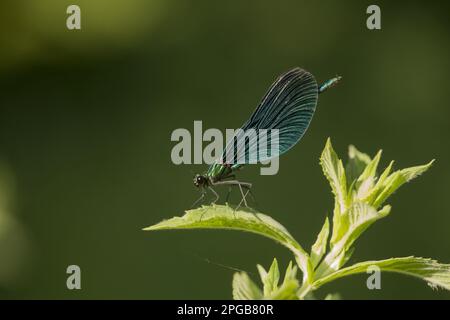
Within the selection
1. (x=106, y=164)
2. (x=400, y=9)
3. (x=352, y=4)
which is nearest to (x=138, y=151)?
(x=106, y=164)

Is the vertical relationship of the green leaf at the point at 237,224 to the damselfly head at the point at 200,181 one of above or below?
below

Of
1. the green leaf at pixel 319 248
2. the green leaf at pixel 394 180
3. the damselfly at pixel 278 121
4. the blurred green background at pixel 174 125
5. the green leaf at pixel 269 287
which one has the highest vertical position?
the blurred green background at pixel 174 125

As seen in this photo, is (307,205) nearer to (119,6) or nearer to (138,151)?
(138,151)

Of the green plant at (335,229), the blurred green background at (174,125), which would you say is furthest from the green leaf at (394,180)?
the blurred green background at (174,125)

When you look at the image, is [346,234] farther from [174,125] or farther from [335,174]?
[174,125]

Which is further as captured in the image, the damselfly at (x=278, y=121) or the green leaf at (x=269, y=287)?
the damselfly at (x=278, y=121)

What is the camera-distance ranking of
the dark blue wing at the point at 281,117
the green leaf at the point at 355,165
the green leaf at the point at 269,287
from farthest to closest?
the dark blue wing at the point at 281,117, the green leaf at the point at 355,165, the green leaf at the point at 269,287

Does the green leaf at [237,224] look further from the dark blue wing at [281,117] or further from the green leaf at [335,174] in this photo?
A: the dark blue wing at [281,117]
